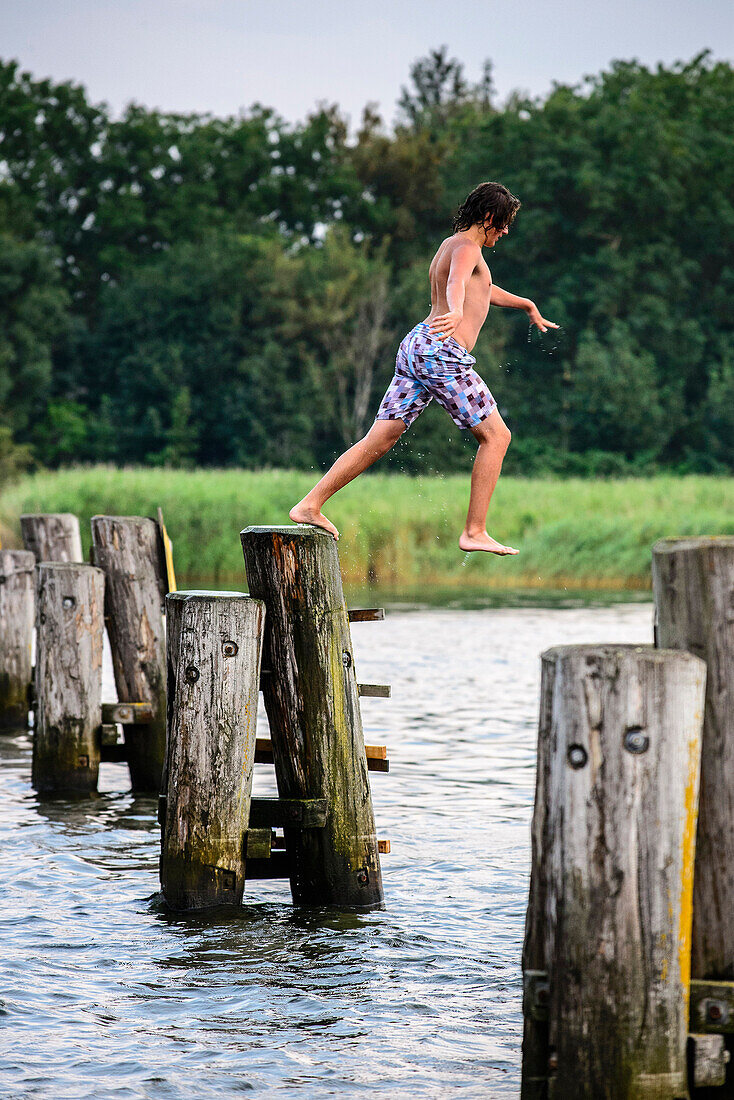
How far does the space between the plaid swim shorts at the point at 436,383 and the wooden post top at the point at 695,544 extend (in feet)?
7.56

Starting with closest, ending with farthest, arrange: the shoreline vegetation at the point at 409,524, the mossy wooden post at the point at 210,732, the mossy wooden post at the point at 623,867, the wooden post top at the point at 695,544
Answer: the mossy wooden post at the point at 623,867 → the wooden post top at the point at 695,544 → the mossy wooden post at the point at 210,732 → the shoreline vegetation at the point at 409,524

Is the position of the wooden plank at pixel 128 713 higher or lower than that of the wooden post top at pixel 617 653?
lower

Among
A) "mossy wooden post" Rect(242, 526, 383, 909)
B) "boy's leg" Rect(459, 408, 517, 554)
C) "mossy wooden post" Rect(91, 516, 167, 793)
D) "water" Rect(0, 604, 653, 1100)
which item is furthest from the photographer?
"mossy wooden post" Rect(91, 516, 167, 793)

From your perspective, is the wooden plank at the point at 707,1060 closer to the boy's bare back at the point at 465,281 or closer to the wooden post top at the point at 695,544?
the wooden post top at the point at 695,544

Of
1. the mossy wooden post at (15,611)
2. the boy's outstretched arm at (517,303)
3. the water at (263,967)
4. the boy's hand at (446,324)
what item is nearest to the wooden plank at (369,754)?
the water at (263,967)

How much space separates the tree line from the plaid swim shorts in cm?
3603

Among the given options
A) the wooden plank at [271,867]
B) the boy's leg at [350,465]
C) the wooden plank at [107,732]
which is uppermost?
the boy's leg at [350,465]

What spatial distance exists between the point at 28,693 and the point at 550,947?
8.37 m

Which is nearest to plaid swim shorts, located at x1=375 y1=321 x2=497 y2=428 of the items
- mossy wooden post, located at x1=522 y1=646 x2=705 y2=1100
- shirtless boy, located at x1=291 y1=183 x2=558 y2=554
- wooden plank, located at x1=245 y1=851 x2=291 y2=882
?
shirtless boy, located at x1=291 y1=183 x2=558 y2=554

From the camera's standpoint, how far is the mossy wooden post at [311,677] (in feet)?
19.2

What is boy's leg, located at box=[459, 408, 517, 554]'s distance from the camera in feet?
20.6

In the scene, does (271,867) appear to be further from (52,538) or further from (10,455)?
(10,455)

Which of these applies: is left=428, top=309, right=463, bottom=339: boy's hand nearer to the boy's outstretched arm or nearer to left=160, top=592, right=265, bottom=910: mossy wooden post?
the boy's outstretched arm

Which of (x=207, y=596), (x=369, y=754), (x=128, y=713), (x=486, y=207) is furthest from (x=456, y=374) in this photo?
(x=128, y=713)
